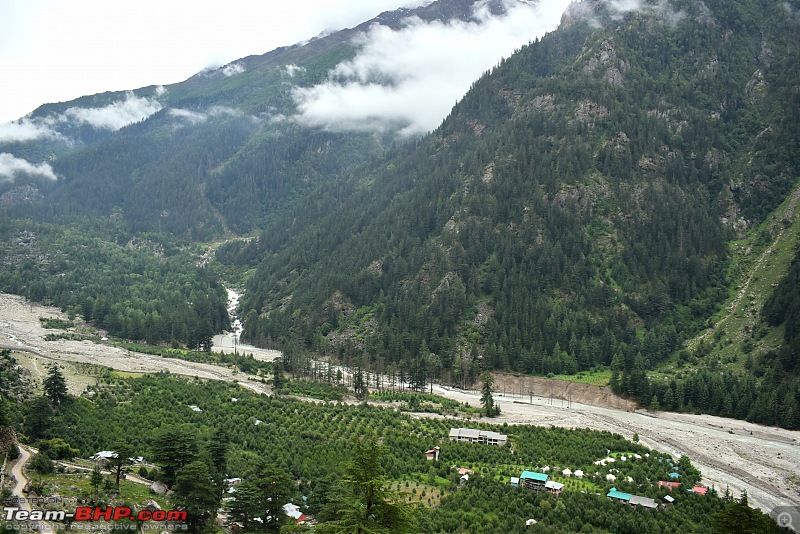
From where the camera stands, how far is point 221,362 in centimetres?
13788

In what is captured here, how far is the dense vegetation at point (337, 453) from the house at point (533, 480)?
6.90 feet

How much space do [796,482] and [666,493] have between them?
912 inches

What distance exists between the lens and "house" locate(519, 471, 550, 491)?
68.0 metres

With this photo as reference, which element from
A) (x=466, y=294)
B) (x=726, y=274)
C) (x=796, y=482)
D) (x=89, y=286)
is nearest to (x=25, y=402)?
(x=796, y=482)

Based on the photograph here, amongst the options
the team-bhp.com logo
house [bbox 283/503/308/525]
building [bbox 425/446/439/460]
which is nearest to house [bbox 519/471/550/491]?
building [bbox 425/446/439/460]

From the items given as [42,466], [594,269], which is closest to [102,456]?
[42,466]

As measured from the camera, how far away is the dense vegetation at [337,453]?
56500 millimetres

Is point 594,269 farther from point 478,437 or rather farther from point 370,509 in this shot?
point 370,509

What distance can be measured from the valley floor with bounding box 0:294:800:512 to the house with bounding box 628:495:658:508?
44.4 feet

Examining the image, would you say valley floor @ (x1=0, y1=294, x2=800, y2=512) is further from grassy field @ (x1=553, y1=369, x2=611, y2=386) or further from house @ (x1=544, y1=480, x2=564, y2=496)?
house @ (x1=544, y1=480, x2=564, y2=496)

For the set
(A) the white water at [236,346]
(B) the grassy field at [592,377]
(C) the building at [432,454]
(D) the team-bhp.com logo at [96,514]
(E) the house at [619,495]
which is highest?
(B) the grassy field at [592,377]

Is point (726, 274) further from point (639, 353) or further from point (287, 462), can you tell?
point (287, 462)

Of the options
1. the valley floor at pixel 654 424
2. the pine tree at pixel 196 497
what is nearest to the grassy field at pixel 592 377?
the valley floor at pixel 654 424

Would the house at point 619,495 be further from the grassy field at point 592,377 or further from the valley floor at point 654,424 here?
the grassy field at point 592,377
